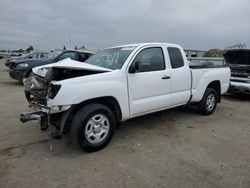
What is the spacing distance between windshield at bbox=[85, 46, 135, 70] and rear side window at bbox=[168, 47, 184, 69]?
991 millimetres

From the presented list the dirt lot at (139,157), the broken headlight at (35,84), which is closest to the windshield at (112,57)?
the broken headlight at (35,84)

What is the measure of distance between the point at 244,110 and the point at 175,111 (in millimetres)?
2131

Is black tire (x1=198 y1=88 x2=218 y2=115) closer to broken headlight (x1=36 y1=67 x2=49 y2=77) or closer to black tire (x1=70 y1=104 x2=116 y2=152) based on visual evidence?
black tire (x1=70 y1=104 x2=116 y2=152)

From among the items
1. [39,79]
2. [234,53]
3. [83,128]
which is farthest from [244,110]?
[39,79]

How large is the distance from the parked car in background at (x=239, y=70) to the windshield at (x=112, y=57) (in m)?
5.26

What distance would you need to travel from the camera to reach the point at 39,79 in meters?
4.50

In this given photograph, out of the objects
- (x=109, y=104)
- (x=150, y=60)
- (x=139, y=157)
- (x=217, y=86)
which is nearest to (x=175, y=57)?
(x=150, y=60)

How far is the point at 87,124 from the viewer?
13.1 ft

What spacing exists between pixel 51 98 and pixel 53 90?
13 cm

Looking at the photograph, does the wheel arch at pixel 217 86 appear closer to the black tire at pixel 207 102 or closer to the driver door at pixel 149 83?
the black tire at pixel 207 102

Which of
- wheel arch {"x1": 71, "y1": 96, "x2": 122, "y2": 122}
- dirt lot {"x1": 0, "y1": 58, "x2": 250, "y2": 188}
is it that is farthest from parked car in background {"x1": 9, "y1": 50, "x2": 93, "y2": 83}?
wheel arch {"x1": 71, "y1": 96, "x2": 122, "y2": 122}

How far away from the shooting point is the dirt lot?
10.9 ft

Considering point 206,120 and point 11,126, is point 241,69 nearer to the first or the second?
point 206,120

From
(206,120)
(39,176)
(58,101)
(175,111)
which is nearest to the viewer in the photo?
(39,176)
